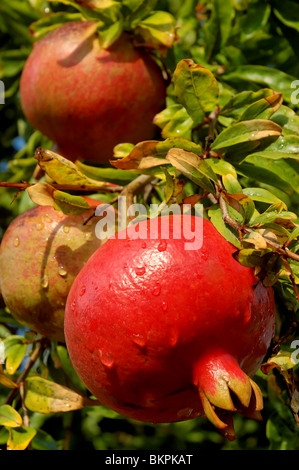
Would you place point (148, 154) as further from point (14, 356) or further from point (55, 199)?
point (14, 356)

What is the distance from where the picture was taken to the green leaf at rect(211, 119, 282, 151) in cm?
102

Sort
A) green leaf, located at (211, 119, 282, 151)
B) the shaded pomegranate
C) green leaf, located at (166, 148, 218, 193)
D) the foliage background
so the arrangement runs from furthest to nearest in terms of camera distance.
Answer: the foliage background → the shaded pomegranate → green leaf, located at (211, 119, 282, 151) → green leaf, located at (166, 148, 218, 193)

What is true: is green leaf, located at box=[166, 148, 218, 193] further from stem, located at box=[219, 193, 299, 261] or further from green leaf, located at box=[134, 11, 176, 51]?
green leaf, located at box=[134, 11, 176, 51]

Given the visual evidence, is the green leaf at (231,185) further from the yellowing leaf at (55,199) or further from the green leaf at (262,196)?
the yellowing leaf at (55,199)

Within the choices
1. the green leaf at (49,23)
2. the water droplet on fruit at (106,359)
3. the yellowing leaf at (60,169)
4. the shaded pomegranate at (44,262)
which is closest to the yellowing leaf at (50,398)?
the shaded pomegranate at (44,262)

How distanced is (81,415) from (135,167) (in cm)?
128

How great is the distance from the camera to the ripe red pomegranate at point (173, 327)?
2.66 ft

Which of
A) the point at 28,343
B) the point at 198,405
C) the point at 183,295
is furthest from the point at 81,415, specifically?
the point at 183,295

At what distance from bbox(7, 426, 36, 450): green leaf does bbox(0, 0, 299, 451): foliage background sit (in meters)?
0.07

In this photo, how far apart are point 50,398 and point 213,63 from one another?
3.24 ft

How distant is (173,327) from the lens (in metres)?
0.80

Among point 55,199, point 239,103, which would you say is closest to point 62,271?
point 55,199

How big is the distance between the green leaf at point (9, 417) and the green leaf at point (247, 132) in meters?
0.73

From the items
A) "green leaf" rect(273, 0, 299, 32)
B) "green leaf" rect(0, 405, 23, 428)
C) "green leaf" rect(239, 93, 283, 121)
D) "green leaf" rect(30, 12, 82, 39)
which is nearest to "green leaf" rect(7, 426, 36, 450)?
"green leaf" rect(0, 405, 23, 428)
